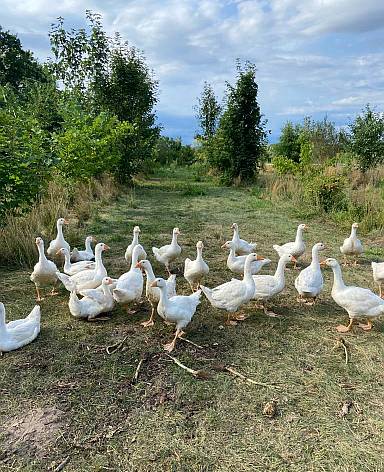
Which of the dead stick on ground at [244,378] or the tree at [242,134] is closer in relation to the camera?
the dead stick on ground at [244,378]

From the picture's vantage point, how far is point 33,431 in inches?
136

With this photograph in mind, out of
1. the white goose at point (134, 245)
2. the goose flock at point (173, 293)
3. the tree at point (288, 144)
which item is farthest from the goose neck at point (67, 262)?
the tree at point (288, 144)

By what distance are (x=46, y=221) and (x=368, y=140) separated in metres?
14.6

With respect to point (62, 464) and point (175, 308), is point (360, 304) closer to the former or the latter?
point (175, 308)

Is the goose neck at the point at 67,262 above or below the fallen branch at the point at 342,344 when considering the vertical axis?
above

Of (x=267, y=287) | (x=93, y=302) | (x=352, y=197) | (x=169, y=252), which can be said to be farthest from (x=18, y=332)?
(x=352, y=197)

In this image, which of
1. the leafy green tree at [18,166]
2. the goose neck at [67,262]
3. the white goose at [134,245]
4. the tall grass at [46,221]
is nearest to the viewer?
the goose neck at [67,262]

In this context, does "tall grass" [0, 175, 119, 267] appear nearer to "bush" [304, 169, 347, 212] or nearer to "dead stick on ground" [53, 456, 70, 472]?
"dead stick on ground" [53, 456, 70, 472]

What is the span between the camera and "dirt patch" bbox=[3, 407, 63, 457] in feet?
10.8

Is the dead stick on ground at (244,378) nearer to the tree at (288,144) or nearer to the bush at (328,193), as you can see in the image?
the bush at (328,193)

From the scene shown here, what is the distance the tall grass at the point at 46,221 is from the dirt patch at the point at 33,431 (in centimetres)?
423

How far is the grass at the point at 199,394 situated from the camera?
3.22 meters

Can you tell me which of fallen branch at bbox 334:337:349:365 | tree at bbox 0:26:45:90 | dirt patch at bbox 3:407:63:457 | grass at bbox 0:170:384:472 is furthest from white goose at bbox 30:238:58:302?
tree at bbox 0:26:45:90

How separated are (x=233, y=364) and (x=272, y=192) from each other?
12.5m
